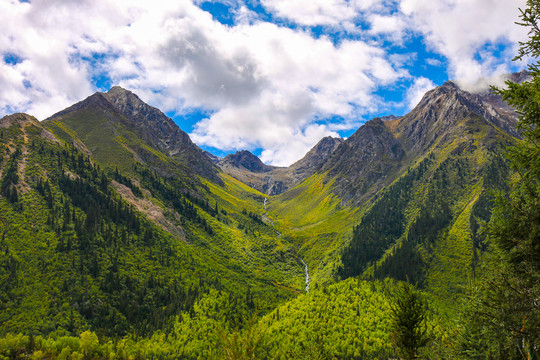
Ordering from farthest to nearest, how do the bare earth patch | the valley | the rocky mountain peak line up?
the bare earth patch, the rocky mountain peak, the valley

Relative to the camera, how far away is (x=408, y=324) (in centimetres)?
2017

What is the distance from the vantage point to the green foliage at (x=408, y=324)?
65.9 feet

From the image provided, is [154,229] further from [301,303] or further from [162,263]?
[301,303]

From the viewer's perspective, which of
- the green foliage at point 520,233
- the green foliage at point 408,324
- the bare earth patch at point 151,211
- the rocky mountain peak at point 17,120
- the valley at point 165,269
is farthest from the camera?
the bare earth patch at point 151,211

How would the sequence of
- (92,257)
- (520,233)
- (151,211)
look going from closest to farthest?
(520,233), (92,257), (151,211)

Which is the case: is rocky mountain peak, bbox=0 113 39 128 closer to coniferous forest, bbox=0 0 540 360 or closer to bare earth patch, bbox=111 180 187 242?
coniferous forest, bbox=0 0 540 360

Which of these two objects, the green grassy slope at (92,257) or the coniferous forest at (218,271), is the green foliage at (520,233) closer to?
the coniferous forest at (218,271)

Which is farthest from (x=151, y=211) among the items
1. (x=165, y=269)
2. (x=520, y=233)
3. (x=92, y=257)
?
(x=520, y=233)

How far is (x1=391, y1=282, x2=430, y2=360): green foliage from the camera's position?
20078mm

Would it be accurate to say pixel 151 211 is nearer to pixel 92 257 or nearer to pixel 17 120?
pixel 92 257

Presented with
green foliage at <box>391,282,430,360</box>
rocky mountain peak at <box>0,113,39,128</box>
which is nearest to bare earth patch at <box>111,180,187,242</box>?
rocky mountain peak at <box>0,113,39,128</box>

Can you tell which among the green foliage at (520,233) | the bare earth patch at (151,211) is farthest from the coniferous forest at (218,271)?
the bare earth patch at (151,211)

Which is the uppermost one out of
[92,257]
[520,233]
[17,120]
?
[17,120]

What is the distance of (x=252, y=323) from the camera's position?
13.2m
